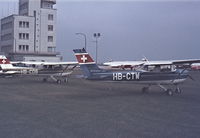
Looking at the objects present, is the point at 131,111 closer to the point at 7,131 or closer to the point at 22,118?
the point at 22,118

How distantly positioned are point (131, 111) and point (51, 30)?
3090 inches

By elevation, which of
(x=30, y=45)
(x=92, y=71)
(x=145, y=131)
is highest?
(x=30, y=45)

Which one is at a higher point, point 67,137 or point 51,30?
point 51,30

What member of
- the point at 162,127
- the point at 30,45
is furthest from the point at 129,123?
the point at 30,45

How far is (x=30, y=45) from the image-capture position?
86.2m

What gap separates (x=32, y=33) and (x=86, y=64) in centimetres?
6889

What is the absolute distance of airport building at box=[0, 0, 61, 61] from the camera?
84.6 metres

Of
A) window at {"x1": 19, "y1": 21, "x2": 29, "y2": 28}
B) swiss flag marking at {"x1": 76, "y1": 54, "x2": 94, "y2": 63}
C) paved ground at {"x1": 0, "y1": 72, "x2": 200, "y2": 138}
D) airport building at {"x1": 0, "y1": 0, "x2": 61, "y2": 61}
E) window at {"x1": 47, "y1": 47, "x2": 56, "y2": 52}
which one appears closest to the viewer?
paved ground at {"x1": 0, "y1": 72, "x2": 200, "y2": 138}

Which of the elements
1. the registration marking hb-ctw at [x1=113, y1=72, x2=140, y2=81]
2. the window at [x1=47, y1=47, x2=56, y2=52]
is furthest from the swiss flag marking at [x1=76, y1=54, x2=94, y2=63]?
the window at [x1=47, y1=47, x2=56, y2=52]

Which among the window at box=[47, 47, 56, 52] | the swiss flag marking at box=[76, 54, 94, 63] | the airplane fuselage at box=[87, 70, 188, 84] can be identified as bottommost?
the airplane fuselage at box=[87, 70, 188, 84]

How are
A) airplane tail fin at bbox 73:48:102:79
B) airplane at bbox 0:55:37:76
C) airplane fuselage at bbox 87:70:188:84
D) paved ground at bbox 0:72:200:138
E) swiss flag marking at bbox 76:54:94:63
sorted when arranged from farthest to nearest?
airplane at bbox 0:55:37:76 → swiss flag marking at bbox 76:54:94:63 → airplane tail fin at bbox 73:48:102:79 → airplane fuselage at bbox 87:70:188:84 → paved ground at bbox 0:72:200:138

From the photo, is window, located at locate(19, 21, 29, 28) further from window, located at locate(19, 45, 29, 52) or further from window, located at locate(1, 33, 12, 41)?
window, located at locate(19, 45, 29, 52)

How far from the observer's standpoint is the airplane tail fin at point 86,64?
19797 mm

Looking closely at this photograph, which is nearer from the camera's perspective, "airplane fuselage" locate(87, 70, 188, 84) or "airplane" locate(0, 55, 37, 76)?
"airplane fuselage" locate(87, 70, 188, 84)
